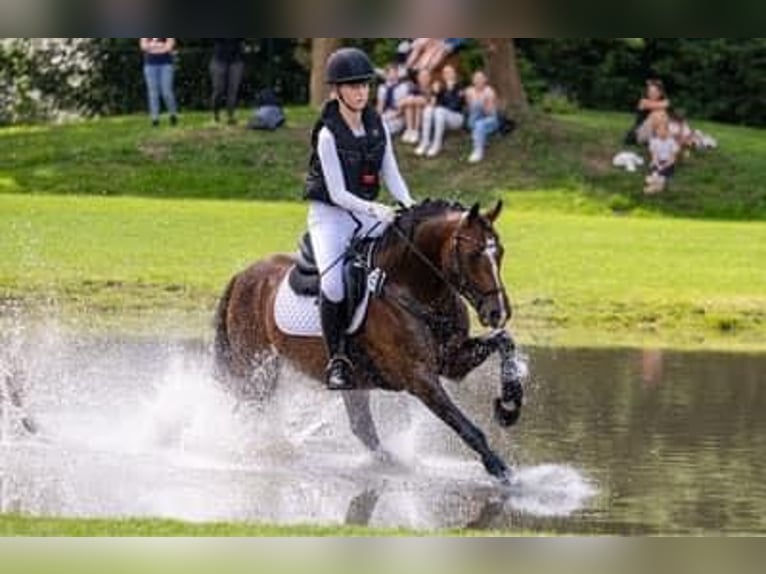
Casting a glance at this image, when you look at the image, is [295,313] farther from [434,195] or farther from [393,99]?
[393,99]

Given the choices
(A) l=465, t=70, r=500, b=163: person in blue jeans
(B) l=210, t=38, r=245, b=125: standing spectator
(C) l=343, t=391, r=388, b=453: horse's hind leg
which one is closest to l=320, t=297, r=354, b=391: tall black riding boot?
(C) l=343, t=391, r=388, b=453: horse's hind leg

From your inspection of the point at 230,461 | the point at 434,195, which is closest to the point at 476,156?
the point at 434,195

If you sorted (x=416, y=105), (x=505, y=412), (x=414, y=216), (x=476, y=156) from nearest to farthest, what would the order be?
(x=505, y=412) < (x=414, y=216) < (x=476, y=156) < (x=416, y=105)

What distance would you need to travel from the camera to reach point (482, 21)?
8375 mm

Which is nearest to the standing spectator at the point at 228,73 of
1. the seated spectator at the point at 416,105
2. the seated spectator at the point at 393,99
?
the seated spectator at the point at 393,99

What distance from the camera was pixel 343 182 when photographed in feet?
41.9

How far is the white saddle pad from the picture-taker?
1353 cm

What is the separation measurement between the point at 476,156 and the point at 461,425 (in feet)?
57.2

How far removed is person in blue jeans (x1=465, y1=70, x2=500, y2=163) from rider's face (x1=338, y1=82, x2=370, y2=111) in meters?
17.2

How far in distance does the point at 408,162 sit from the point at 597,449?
15.8 meters

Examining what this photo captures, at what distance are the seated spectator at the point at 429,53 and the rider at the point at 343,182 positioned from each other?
56.9 feet

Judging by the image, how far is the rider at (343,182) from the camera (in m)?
12.7

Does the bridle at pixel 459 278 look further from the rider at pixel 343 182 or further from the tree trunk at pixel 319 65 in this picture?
the tree trunk at pixel 319 65

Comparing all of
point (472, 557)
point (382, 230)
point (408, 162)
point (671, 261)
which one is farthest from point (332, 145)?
point (408, 162)
